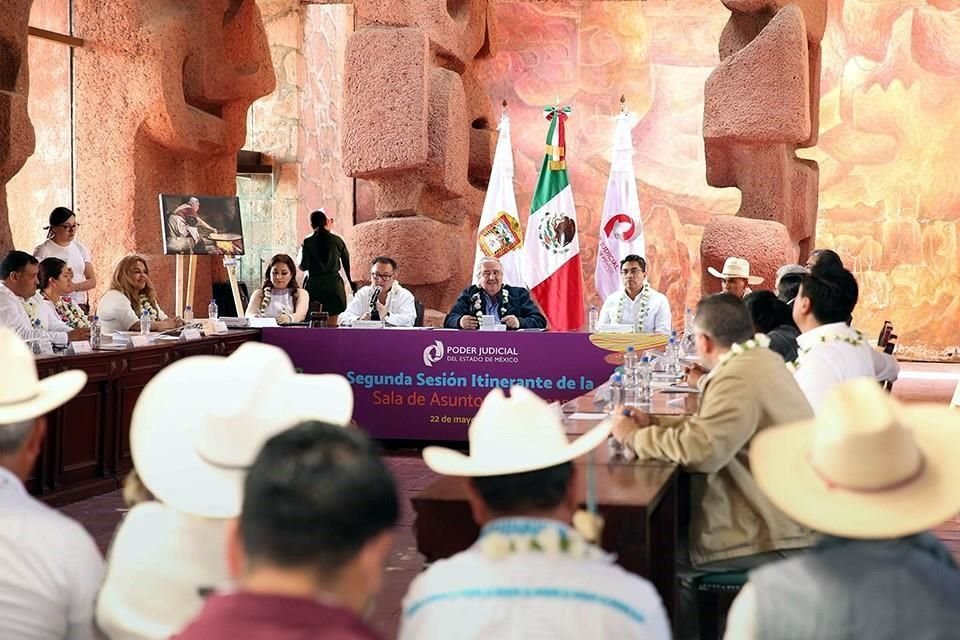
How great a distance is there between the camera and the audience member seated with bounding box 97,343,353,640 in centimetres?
197

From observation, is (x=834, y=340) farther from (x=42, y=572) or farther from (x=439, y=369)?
(x=439, y=369)

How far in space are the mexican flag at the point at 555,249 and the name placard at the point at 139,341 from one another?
401 cm

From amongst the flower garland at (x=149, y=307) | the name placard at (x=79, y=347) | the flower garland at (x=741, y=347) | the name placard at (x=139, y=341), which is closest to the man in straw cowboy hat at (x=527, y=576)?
the flower garland at (x=741, y=347)

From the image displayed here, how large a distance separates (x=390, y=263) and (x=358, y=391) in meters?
1.08

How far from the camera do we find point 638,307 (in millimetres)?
8633

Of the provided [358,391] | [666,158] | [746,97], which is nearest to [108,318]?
[358,391]

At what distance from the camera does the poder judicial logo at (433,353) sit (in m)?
8.23

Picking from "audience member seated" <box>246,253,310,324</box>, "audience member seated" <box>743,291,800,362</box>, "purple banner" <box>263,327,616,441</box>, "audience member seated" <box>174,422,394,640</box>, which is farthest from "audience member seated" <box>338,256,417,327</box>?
"audience member seated" <box>174,422,394,640</box>

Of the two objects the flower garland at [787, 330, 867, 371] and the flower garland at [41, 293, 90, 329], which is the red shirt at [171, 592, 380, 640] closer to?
the flower garland at [787, 330, 867, 371]

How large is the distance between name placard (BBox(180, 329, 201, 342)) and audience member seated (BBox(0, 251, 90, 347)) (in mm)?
864

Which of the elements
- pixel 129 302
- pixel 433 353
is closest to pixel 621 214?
pixel 433 353

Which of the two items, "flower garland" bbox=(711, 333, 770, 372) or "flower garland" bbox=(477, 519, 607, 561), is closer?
"flower garland" bbox=(477, 519, 607, 561)

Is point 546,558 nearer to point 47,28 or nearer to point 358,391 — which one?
point 358,391

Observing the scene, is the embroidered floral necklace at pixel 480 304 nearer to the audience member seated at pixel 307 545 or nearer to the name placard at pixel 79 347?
the name placard at pixel 79 347
